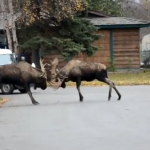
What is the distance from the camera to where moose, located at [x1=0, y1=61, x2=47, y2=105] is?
20344mm

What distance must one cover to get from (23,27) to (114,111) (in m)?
19.8

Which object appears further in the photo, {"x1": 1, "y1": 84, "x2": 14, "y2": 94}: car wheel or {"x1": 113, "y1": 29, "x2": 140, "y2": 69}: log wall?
{"x1": 113, "y1": 29, "x2": 140, "y2": 69}: log wall

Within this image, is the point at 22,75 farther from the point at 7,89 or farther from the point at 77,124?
the point at 77,124

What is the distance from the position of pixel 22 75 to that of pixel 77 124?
650 cm

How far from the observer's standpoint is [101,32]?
133 feet

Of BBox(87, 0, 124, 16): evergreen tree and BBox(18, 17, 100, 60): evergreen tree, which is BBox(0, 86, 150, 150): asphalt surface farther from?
BBox(87, 0, 124, 16): evergreen tree

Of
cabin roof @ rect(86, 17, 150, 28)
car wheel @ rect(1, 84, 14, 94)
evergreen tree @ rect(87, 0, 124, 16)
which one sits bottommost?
car wheel @ rect(1, 84, 14, 94)

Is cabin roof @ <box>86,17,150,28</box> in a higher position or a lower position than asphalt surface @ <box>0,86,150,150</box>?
higher

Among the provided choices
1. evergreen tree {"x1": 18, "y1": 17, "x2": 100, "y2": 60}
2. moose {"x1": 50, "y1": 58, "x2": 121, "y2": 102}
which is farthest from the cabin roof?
moose {"x1": 50, "y1": 58, "x2": 121, "y2": 102}

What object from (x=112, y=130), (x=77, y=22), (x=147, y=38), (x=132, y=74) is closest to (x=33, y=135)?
(x=112, y=130)

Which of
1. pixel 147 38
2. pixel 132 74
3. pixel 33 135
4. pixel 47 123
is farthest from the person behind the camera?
pixel 147 38

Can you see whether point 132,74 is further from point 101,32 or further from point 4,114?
point 4,114

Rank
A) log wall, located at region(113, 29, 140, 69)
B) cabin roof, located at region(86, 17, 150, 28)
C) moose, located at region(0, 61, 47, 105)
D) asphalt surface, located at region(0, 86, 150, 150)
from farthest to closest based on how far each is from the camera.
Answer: log wall, located at region(113, 29, 140, 69)
cabin roof, located at region(86, 17, 150, 28)
moose, located at region(0, 61, 47, 105)
asphalt surface, located at region(0, 86, 150, 150)

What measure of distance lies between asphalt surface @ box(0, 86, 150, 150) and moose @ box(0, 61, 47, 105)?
0.74m
